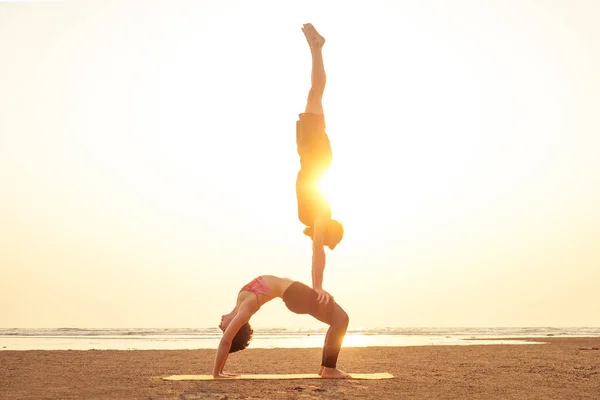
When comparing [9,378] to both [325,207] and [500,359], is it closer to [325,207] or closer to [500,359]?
[325,207]

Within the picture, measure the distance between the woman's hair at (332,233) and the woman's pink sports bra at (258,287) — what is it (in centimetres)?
95

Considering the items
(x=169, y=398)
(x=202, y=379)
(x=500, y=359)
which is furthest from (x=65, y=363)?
(x=500, y=359)

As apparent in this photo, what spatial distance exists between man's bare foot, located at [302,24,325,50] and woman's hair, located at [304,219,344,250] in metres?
2.29

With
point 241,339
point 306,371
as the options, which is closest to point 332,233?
point 241,339

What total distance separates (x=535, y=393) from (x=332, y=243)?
9.83 ft

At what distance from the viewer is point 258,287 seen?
31.7 feet

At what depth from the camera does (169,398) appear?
7898mm

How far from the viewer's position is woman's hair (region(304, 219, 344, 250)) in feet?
30.5

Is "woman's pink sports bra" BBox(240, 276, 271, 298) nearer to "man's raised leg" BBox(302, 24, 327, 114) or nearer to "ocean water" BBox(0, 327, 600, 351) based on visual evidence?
"man's raised leg" BBox(302, 24, 327, 114)

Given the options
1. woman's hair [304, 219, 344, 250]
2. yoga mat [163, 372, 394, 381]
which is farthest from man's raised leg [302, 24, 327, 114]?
yoga mat [163, 372, 394, 381]

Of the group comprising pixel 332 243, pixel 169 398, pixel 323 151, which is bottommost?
pixel 169 398

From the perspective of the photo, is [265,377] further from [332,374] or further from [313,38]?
[313,38]

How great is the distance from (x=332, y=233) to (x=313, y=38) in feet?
8.39

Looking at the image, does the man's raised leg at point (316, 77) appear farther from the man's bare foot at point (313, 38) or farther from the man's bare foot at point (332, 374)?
the man's bare foot at point (332, 374)
